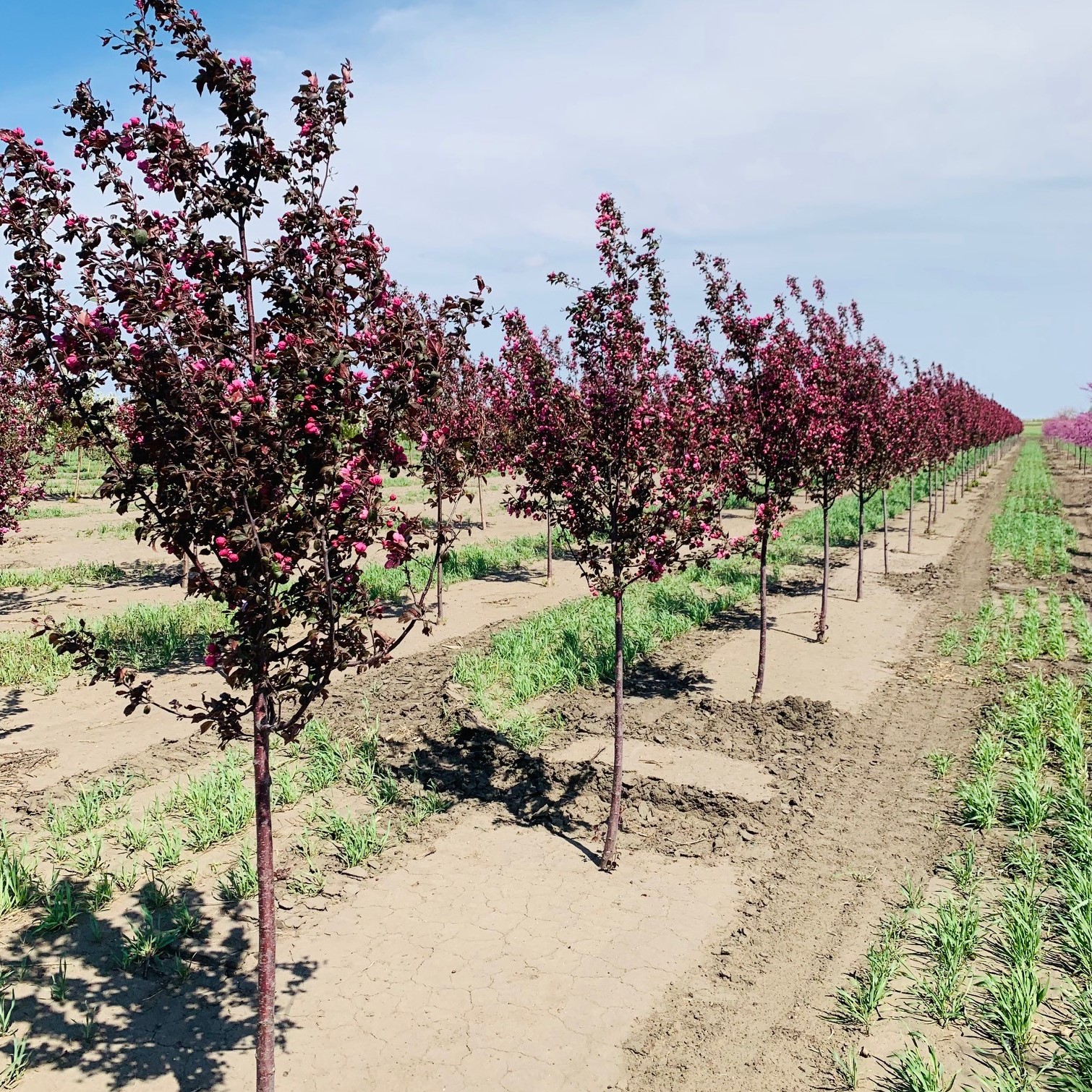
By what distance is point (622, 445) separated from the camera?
7.19 meters

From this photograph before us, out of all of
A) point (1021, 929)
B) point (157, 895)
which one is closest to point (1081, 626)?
point (1021, 929)

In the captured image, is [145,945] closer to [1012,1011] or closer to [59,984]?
[59,984]

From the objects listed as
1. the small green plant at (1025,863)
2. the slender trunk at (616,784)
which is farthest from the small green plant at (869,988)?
the slender trunk at (616,784)

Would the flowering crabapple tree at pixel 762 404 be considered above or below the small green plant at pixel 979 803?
above

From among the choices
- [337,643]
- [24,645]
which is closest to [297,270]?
[337,643]

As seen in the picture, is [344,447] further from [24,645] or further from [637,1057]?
[24,645]

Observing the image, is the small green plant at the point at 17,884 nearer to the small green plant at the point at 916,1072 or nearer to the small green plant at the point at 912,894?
the small green plant at the point at 916,1072

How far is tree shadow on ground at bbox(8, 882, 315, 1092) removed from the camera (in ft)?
16.7

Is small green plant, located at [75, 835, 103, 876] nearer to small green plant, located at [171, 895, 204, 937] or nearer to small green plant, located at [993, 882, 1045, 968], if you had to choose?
small green plant, located at [171, 895, 204, 937]

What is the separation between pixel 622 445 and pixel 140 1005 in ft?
18.4

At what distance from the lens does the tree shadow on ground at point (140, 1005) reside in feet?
16.7

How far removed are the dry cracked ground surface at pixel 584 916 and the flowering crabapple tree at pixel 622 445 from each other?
1111mm

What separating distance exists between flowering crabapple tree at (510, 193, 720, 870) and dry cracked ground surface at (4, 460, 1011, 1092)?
43.7 inches

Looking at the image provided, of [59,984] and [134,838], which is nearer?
[59,984]
